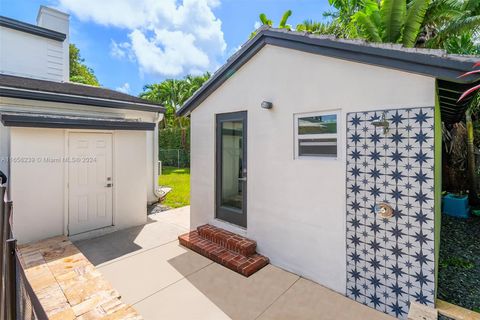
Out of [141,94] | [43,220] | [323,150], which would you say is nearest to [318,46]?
[323,150]

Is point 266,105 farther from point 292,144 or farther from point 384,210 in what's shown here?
point 384,210

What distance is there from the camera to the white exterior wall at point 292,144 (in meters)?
4.03

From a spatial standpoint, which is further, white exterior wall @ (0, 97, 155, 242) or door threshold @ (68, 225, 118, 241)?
door threshold @ (68, 225, 118, 241)

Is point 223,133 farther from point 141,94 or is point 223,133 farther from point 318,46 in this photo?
point 141,94

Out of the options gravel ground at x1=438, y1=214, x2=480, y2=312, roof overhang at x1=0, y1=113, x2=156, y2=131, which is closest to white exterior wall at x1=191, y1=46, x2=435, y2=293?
gravel ground at x1=438, y1=214, x2=480, y2=312

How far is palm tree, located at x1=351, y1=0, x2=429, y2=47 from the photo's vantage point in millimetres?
7282

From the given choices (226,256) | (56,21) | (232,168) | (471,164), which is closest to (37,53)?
(56,21)

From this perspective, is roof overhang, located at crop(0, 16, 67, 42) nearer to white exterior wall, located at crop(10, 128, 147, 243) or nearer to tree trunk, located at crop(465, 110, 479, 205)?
white exterior wall, located at crop(10, 128, 147, 243)

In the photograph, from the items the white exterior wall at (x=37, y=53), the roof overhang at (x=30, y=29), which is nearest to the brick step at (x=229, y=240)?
the white exterior wall at (x=37, y=53)

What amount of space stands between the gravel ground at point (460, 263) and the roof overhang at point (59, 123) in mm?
8296

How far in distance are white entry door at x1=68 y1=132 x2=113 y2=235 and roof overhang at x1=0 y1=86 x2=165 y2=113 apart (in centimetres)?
120

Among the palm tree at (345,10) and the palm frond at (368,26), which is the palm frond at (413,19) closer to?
the palm frond at (368,26)

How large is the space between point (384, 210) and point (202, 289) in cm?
345

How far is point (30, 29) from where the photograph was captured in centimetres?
1086
